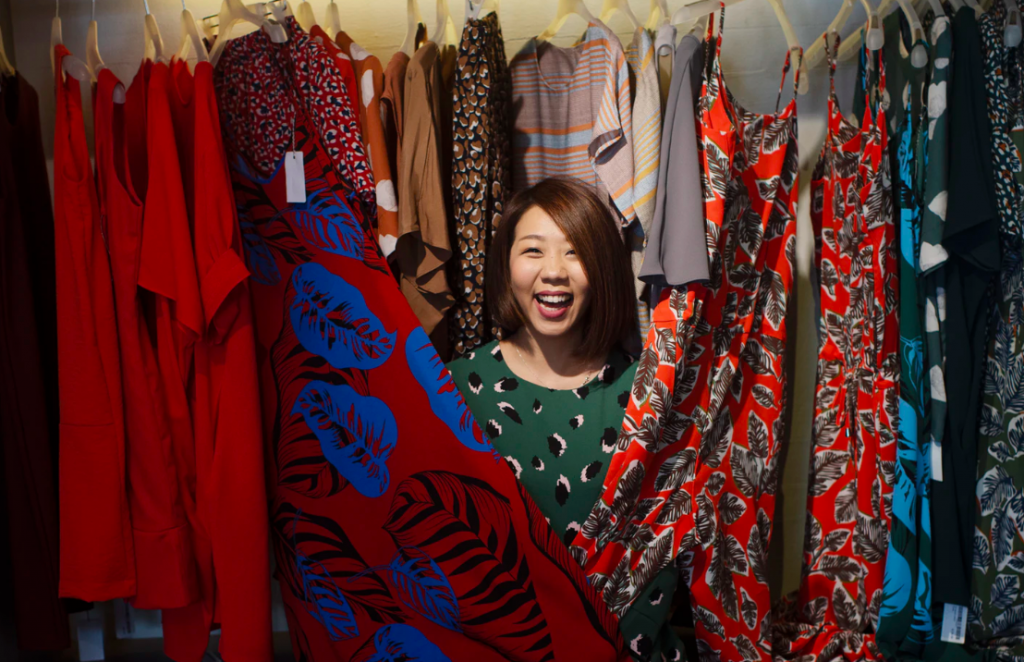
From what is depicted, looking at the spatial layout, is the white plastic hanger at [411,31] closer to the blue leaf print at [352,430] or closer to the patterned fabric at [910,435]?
the blue leaf print at [352,430]

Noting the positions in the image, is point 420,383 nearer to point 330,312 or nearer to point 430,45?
point 330,312

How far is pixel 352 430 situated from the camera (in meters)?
1.45

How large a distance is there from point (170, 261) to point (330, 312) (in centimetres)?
34

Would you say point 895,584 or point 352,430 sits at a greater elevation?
point 352,430

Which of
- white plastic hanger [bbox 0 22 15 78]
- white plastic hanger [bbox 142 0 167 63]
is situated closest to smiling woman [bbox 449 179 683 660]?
white plastic hanger [bbox 142 0 167 63]

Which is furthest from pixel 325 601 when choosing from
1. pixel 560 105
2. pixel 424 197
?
pixel 560 105

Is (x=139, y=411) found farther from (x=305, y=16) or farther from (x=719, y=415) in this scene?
(x=719, y=415)

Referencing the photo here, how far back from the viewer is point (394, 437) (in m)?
1.44

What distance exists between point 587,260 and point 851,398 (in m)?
0.72

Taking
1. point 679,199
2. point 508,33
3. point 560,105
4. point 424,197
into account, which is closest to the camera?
point 679,199

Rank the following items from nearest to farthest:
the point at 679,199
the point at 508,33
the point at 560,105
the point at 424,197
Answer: the point at 679,199 → the point at 424,197 → the point at 560,105 → the point at 508,33

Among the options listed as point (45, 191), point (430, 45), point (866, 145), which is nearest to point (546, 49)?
point (430, 45)

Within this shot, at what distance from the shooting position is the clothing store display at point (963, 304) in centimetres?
138

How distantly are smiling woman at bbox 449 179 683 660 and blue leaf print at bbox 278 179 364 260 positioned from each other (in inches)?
12.1
